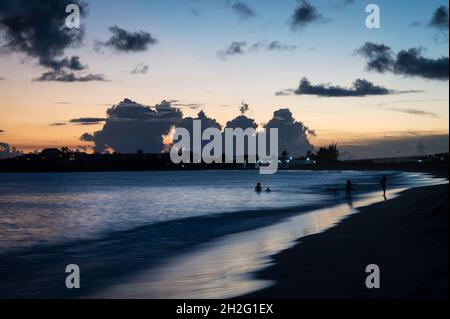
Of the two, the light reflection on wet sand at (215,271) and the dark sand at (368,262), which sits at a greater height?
the dark sand at (368,262)

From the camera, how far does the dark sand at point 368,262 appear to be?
35.7 ft

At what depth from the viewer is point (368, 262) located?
14523 mm

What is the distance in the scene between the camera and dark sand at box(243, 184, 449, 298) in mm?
10867

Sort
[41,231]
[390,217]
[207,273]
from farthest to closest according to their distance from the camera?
[41,231], [390,217], [207,273]

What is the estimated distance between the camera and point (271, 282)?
44.6 feet

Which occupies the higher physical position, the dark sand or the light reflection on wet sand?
the dark sand

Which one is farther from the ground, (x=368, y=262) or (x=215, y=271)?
(x=368, y=262)

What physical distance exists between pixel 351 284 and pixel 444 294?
2976mm

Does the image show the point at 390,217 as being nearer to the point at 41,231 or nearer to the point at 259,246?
the point at 259,246

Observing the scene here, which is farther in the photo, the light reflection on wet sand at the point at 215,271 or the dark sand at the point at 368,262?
the light reflection on wet sand at the point at 215,271

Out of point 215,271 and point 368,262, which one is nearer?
point 368,262

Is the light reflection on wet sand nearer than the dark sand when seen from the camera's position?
No
